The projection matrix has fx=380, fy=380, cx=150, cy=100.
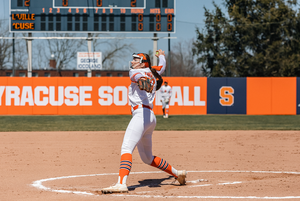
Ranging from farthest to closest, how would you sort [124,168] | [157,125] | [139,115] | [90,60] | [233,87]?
1. [90,60]
2. [233,87]
3. [157,125]
4. [139,115]
5. [124,168]

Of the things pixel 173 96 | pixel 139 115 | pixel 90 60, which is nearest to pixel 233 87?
pixel 173 96

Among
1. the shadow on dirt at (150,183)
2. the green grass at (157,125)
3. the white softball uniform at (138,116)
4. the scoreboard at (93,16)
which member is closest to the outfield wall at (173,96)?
the scoreboard at (93,16)

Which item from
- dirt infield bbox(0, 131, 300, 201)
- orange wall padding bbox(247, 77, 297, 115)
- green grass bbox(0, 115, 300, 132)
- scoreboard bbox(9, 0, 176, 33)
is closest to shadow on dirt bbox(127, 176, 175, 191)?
dirt infield bbox(0, 131, 300, 201)

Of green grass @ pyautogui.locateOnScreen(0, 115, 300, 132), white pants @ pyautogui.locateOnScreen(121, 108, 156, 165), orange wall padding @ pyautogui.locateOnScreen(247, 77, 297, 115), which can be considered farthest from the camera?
orange wall padding @ pyautogui.locateOnScreen(247, 77, 297, 115)

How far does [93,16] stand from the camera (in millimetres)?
22625

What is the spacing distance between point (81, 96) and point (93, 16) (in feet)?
16.4

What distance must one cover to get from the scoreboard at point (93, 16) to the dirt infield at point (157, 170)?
1127 centimetres

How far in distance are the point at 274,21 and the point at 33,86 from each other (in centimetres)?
2250

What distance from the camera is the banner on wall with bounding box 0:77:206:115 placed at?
23406 mm

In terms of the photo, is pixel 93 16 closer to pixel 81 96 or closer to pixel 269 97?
pixel 81 96

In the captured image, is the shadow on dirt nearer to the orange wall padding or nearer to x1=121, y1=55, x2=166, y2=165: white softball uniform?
x1=121, y1=55, x2=166, y2=165: white softball uniform

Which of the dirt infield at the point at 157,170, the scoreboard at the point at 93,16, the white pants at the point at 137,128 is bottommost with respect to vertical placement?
the dirt infield at the point at 157,170

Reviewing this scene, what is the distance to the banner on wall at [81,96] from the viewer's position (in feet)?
76.8

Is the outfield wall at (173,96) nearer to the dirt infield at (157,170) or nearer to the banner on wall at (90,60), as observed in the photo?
the banner on wall at (90,60)
